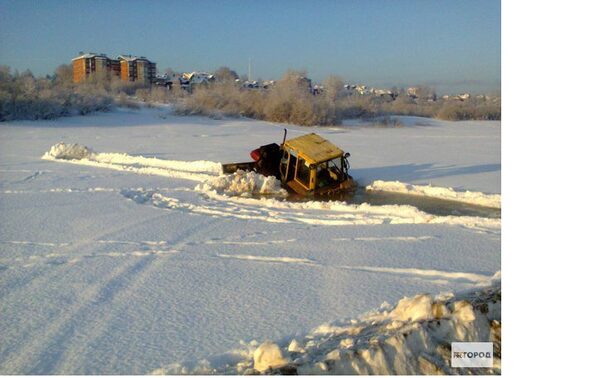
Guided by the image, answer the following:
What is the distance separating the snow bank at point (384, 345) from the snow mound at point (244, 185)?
24.9 ft

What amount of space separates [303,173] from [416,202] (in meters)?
2.45

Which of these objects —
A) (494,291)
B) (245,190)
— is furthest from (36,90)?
(494,291)

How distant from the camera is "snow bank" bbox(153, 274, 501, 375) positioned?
3156 millimetres

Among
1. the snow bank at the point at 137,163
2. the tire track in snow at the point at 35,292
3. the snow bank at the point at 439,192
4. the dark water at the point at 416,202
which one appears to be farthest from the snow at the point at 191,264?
the dark water at the point at 416,202

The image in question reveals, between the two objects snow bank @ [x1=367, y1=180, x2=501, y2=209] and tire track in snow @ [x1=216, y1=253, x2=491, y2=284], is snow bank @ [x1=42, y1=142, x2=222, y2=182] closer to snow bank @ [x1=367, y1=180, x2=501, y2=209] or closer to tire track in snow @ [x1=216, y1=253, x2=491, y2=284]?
snow bank @ [x1=367, y1=180, x2=501, y2=209]

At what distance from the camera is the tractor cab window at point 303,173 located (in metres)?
11.4

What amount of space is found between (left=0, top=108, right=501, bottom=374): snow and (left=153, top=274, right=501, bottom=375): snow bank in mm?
45

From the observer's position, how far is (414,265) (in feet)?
→ 18.1

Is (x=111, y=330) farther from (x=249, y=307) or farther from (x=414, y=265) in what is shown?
(x=414, y=265)

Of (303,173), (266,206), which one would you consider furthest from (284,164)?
(266,206)

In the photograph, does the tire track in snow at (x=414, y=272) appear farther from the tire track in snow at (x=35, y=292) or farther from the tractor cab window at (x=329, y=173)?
the tractor cab window at (x=329, y=173)

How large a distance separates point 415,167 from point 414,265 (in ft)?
33.0

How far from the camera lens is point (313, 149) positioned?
38.2 feet
